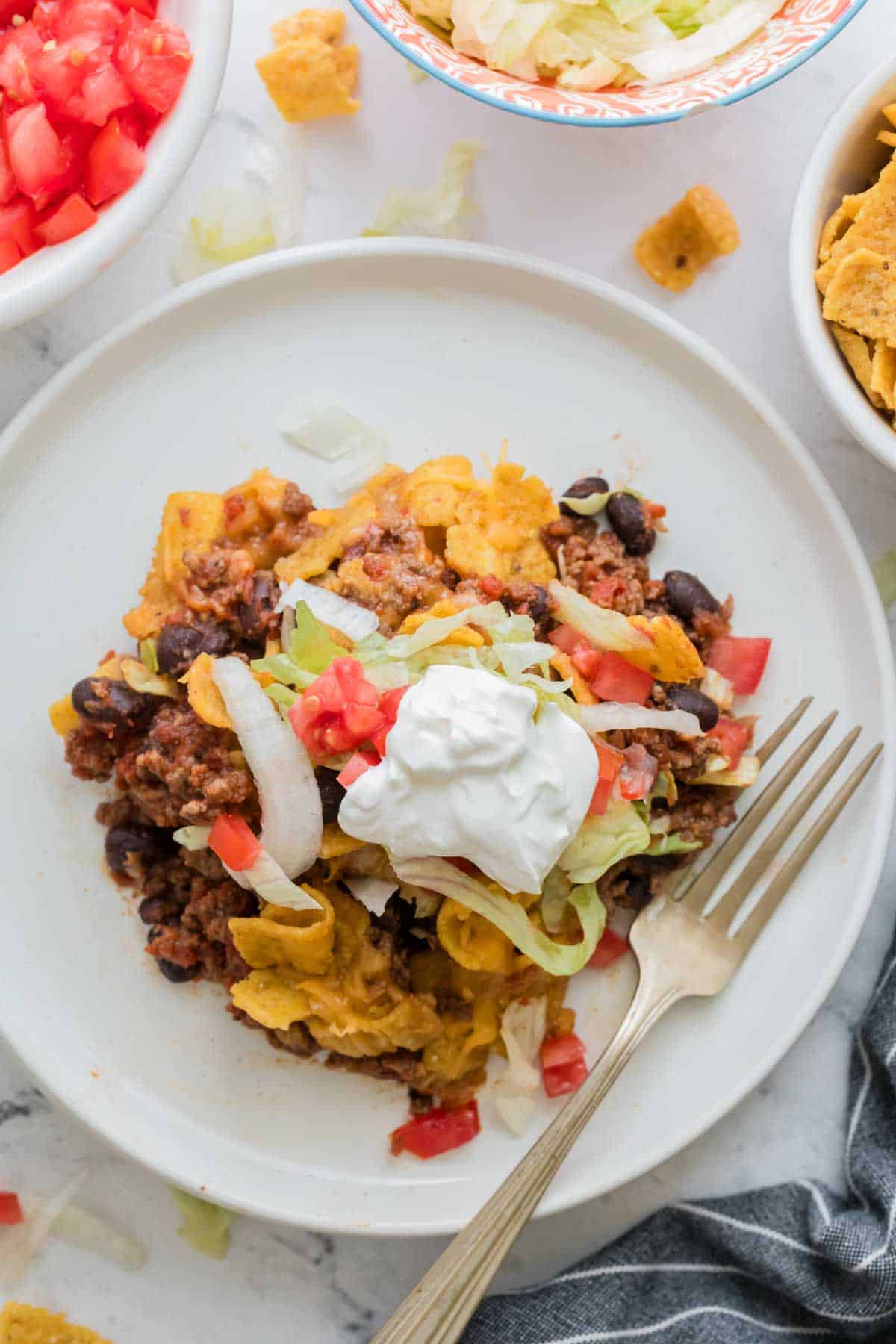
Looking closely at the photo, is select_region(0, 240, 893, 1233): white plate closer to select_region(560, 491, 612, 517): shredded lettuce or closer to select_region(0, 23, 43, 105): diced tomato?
select_region(560, 491, 612, 517): shredded lettuce

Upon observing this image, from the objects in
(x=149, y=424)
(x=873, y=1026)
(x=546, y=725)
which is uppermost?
(x=546, y=725)

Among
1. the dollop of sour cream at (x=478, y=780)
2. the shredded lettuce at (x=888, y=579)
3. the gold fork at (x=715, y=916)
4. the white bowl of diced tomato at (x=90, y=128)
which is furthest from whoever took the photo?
the shredded lettuce at (x=888, y=579)

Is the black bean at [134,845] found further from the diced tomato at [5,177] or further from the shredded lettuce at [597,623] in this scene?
the diced tomato at [5,177]

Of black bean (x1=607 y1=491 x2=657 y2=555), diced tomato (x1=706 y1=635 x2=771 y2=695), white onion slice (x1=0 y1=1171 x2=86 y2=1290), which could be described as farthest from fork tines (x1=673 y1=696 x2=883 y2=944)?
white onion slice (x1=0 y1=1171 x2=86 y2=1290)

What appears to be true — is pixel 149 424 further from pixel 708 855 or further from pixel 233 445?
pixel 708 855

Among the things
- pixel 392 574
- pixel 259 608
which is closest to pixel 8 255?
pixel 259 608

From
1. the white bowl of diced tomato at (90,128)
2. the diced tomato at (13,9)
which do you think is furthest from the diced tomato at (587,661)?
the diced tomato at (13,9)

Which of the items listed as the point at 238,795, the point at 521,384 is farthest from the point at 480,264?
the point at 238,795
